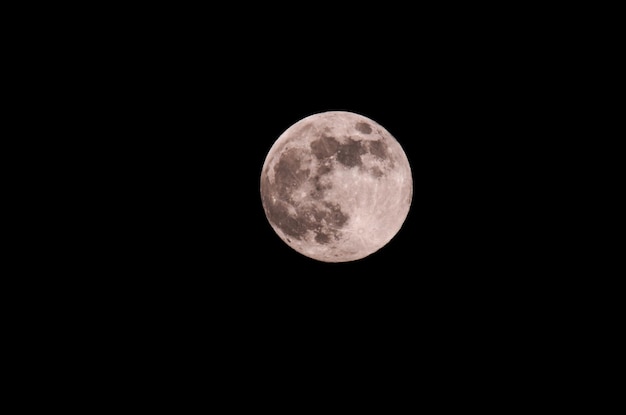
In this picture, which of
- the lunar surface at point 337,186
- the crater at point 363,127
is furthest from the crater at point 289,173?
the crater at point 363,127

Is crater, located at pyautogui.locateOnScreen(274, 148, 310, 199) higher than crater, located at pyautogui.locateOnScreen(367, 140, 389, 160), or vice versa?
crater, located at pyautogui.locateOnScreen(367, 140, 389, 160)

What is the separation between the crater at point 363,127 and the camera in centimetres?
416

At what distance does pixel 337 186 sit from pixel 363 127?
0.77 meters

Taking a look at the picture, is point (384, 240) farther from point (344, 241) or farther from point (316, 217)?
point (316, 217)

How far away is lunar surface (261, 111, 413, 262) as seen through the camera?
3.90 meters

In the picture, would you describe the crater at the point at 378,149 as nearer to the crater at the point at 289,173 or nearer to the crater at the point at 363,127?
the crater at the point at 363,127

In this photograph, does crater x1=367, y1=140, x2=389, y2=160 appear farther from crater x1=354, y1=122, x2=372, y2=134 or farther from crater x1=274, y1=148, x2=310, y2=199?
crater x1=274, y1=148, x2=310, y2=199

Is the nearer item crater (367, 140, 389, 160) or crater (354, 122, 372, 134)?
crater (367, 140, 389, 160)

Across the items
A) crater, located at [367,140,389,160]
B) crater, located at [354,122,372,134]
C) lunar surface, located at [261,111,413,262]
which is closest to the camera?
lunar surface, located at [261,111,413,262]

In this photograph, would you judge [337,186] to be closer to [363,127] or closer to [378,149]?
[378,149]

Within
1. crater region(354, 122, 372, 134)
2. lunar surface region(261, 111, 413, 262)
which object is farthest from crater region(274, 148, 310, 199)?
crater region(354, 122, 372, 134)

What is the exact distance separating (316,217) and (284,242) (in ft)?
2.57

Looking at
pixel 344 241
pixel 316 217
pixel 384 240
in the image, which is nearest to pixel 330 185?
pixel 316 217

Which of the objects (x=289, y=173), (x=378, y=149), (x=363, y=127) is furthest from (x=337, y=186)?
(x=363, y=127)
